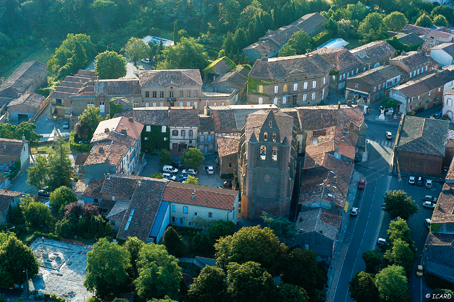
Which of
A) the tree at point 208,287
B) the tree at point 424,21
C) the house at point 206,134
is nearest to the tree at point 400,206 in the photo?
the tree at point 208,287

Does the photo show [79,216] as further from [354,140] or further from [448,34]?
[448,34]

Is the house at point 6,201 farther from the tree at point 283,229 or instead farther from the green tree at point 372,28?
the green tree at point 372,28

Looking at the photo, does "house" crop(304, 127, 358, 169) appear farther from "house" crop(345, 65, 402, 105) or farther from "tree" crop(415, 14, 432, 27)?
"tree" crop(415, 14, 432, 27)

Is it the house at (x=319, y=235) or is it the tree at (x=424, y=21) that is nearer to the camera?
the house at (x=319, y=235)

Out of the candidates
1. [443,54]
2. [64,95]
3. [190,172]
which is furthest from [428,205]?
[64,95]

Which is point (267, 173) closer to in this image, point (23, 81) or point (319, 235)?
point (319, 235)
